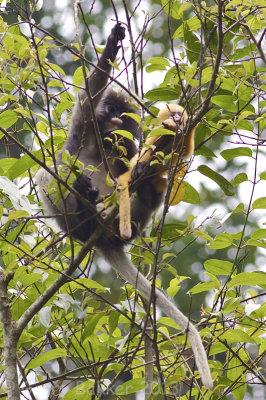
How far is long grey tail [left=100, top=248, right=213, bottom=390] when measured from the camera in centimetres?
259

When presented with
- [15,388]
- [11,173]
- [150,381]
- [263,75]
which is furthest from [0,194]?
[263,75]

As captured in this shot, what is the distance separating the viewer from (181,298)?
10.7m

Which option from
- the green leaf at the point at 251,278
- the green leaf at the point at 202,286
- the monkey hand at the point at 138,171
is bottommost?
the green leaf at the point at 251,278

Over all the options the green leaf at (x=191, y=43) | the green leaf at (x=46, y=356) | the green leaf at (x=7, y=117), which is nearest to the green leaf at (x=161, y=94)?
the green leaf at (x=191, y=43)

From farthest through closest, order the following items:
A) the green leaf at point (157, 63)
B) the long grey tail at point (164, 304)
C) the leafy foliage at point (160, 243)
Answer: the green leaf at point (157, 63) → the leafy foliage at point (160, 243) → the long grey tail at point (164, 304)

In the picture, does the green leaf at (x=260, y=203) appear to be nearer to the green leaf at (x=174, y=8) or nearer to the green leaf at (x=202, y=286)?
the green leaf at (x=202, y=286)

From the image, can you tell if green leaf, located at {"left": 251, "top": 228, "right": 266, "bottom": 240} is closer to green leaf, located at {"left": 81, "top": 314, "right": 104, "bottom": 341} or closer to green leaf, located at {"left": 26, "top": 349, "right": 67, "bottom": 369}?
green leaf, located at {"left": 81, "top": 314, "right": 104, "bottom": 341}

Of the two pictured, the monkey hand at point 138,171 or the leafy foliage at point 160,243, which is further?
the monkey hand at point 138,171

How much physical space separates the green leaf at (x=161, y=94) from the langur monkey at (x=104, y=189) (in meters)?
0.16

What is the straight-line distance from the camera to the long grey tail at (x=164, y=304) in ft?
8.50

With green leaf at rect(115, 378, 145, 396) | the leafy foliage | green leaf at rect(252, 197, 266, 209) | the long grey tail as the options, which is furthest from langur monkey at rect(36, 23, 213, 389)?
green leaf at rect(252, 197, 266, 209)

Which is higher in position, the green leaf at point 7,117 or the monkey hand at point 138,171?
the green leaf at point 7,117

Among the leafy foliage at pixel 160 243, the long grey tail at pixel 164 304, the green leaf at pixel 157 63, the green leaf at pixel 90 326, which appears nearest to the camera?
the long grey tail at pixel 164 304

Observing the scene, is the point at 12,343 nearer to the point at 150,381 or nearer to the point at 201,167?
the point at 150,381
